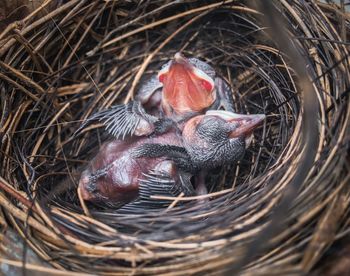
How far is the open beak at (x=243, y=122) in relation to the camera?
150 centimetres

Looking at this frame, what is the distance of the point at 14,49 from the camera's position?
1.67 m

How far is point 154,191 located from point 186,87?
420mm

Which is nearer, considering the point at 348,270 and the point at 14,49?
the point at 348,270

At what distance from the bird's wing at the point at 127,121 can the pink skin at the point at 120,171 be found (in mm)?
48

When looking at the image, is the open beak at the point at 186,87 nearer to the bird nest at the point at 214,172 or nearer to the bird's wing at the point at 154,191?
the bird nest at the point at 214,172

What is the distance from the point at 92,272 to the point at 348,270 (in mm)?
650

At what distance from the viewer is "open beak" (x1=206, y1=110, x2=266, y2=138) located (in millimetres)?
1504

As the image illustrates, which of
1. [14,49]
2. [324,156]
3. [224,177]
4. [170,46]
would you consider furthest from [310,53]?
[14,49]

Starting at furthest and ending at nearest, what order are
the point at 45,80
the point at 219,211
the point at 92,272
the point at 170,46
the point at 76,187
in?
the point at 170,46
the point at 45,80
the point at 76,187
the point at 219,211
the point at 92,272

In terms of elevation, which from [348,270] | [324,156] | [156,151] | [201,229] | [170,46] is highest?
[170,46]

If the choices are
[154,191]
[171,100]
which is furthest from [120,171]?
[171,100]

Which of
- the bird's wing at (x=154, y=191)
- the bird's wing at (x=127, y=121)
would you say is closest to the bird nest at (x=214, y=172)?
the bird's wing at (x=154, y=191)

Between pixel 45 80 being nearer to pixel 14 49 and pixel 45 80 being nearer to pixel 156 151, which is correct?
pixel 14 49

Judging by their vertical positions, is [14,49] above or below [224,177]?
above
